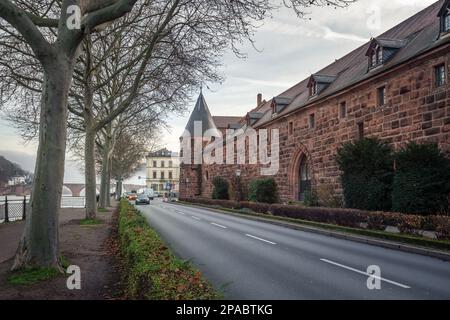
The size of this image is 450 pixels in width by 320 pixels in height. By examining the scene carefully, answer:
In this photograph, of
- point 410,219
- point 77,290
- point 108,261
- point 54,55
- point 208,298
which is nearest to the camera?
point 208,298

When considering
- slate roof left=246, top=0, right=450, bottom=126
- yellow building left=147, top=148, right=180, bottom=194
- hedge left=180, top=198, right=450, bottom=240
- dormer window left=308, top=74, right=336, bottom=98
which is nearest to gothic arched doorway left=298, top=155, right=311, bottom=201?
slate roof left=246, top=0, right=450, bottom=126

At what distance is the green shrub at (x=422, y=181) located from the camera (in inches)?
577

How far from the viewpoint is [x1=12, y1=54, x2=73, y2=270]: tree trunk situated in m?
7.29

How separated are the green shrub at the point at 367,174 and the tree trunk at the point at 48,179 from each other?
45.9 ft

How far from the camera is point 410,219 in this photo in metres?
13.0

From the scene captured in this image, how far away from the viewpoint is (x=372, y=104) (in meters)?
21.9

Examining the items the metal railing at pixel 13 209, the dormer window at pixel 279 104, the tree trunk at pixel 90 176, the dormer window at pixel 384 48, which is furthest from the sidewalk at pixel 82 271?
the dormer window at pixel 279 104

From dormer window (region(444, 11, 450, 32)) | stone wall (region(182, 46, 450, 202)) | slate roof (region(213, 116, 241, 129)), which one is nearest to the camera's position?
dormer window (region(444, 11, 450, 32))

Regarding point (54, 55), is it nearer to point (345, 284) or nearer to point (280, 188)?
point (345, 284)

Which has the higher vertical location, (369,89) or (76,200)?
(369,89)

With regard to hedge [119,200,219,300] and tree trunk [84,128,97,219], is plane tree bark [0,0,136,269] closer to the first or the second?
hedge [119,200,219,300]

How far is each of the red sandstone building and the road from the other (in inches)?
323

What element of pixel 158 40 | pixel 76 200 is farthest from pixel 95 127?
pixel 76 200

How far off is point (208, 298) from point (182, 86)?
15.1m
